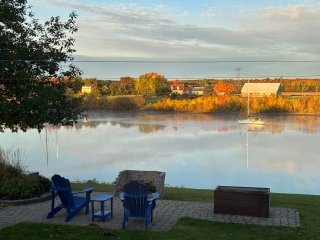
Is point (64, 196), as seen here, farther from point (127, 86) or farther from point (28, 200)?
point (127, 86)

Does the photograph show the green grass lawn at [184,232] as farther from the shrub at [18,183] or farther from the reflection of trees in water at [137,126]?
the reflection of trees in water at [137,126]

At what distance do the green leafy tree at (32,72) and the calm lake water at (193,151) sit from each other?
5758 millimetres

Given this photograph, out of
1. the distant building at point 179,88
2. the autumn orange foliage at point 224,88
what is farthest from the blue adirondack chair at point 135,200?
the autumn orange foliage at point 224,88

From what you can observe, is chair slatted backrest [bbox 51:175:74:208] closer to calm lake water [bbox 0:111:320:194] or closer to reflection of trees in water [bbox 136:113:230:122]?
calm lake water [bbox 0:111:320:194]

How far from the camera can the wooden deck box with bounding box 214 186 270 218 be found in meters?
7.31

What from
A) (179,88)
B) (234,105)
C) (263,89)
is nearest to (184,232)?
(263,89)

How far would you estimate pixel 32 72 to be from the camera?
366 inches

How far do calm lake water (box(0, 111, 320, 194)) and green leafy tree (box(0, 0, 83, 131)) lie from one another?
227 inches

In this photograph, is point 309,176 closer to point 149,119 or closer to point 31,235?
point 31,235

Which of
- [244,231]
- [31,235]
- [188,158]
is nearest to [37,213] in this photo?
[31,235]

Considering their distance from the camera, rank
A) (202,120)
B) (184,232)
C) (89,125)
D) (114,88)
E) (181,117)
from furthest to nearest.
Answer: (181,117), (202,120), (89,125), (114,88), (184,232)

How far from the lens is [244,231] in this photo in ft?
21.1

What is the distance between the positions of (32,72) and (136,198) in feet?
14.0

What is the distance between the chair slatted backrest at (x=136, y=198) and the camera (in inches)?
263
